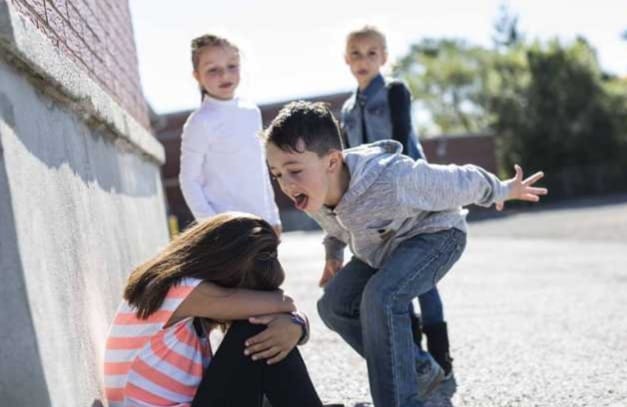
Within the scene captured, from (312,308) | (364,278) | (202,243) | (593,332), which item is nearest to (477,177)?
(364,278)

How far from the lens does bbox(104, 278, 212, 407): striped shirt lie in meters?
2.90

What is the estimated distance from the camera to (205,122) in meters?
4.49

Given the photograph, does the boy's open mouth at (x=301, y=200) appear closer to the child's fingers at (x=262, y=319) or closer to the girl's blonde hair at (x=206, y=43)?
the child's fingers at (x=262, y=319)

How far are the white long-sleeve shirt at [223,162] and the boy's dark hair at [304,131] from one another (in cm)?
114

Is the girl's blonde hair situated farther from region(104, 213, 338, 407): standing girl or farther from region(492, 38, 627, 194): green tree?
region(492, 38, 627, 194): green tree

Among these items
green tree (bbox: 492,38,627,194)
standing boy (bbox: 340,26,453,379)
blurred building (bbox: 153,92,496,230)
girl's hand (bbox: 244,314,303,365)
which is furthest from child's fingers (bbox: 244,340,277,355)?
green tree (bbox: 492,38,627,194)

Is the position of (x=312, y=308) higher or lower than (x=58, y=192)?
lower

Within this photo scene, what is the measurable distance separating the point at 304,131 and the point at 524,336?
2.91m

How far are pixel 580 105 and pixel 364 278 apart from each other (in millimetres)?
35126

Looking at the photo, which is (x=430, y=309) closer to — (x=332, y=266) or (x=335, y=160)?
(x=332, y=266)

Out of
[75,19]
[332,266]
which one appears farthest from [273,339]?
[75,19]

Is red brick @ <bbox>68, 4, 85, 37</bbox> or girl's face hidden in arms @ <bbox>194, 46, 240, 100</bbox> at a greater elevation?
red brick @ <bbox>68, 4, 85, 37</bbox>

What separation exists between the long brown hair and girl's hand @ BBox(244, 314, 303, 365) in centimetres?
16

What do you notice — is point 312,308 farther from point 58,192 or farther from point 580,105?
point 580,105
